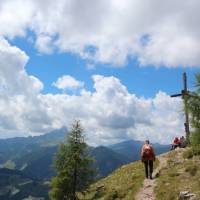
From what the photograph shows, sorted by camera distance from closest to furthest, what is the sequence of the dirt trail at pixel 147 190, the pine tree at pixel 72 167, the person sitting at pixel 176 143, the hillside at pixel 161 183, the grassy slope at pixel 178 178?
1. the grassy slope at pixel 178 178
2. the hillside at pixel 161 183
3. the dirt trail at pixel 147 190
4. the pine tree at pixel 72 167
5. the person sitting at pixel 176 143

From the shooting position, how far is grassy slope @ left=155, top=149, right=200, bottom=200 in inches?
985

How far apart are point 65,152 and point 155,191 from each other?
18.4 meters

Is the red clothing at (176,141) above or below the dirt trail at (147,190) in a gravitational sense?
above

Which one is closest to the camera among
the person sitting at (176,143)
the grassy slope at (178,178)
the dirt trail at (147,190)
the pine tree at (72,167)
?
the grassy slope at (178,178)

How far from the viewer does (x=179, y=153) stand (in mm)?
37562

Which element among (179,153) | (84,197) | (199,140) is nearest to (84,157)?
(84,197)

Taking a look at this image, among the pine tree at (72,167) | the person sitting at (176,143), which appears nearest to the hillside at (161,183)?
the pine tree at (72,167)

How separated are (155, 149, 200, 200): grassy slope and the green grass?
235 cm

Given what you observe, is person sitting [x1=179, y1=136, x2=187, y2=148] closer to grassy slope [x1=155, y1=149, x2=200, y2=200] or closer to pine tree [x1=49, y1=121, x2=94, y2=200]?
grassy slope [x1=155, y1=149, x2=200, y2=200]

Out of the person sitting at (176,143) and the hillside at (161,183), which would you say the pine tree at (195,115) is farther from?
the person sitting at (176,143)

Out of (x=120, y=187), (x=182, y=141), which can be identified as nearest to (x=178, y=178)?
(x=120, y=187)

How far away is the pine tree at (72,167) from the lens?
42062 mm

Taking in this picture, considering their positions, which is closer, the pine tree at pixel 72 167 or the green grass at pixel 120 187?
the green grass at pixel 120 187

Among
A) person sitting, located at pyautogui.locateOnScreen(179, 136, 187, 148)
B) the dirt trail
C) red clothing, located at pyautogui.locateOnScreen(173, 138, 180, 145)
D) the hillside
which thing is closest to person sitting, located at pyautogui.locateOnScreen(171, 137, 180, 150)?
red clothing, located at pyautogui.locateOnScreen(173, 138, 180, 145)
